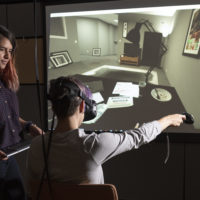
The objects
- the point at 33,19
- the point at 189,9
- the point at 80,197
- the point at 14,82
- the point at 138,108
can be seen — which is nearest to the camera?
→ the point at 80,197

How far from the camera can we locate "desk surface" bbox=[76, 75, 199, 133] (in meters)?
2.10

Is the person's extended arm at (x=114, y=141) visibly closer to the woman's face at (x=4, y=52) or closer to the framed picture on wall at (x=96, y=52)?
the woman's face at (x=4, y=52)

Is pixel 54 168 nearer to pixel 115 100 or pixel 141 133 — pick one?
pixel 141 133

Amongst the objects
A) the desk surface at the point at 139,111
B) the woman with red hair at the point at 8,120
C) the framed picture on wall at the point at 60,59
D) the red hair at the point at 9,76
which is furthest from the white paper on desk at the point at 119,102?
the red hair at the point at 9,76

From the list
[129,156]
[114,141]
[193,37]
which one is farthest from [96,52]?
[114,141]

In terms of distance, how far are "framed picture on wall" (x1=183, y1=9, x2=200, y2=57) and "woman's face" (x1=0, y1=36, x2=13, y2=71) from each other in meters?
1.38

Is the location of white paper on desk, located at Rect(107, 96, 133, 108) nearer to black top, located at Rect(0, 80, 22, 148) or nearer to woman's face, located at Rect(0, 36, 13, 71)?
black top, located at Rect(0, 80, 22, 148)

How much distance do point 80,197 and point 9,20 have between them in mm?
2196

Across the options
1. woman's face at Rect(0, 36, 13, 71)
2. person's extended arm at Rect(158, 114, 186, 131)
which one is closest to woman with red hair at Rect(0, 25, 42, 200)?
woman's face at Rect(0, 36, 13, 71)

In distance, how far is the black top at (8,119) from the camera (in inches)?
59.4

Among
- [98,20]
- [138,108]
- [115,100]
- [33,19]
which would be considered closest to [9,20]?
[33,19]

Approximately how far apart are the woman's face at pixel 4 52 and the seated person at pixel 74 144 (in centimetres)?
68

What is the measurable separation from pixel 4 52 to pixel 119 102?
3.50 ft

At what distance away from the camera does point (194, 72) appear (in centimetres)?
202
